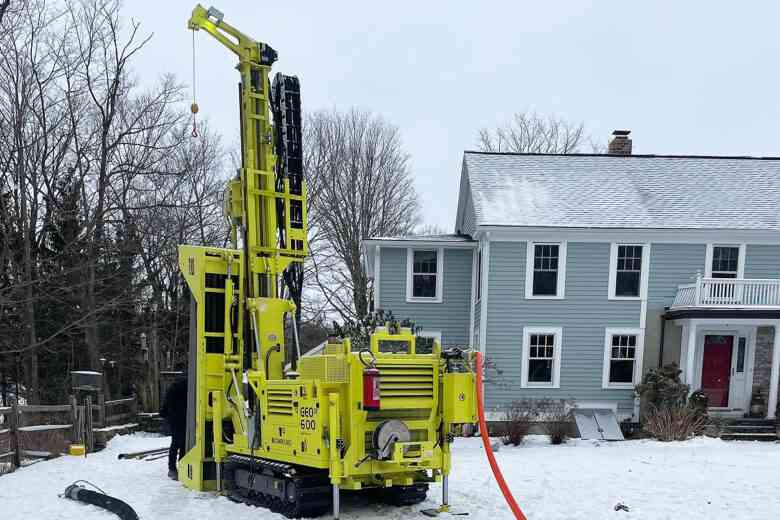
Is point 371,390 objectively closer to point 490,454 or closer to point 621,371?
point 490,454

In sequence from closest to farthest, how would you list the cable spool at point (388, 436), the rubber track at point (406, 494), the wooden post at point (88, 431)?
the cable spool at point (388, 436) < the rubber track at point (406, 494) < the wooden post at point (88, 431)

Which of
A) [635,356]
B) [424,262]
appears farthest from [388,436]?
[635,356]

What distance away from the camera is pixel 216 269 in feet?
25.0

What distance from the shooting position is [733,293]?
15.1m

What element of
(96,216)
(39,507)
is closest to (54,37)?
(96,216)

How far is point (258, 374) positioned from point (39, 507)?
282cm

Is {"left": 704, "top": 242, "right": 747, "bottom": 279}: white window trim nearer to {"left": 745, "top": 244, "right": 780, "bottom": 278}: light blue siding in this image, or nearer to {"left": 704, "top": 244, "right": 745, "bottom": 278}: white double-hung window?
{"left": 704, "top": 244, "right": 745, "bottom": 278}: white double-hung window

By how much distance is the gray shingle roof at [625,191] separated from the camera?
15.8m

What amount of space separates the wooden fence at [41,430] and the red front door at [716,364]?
47.2 ft

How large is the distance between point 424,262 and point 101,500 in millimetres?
11188

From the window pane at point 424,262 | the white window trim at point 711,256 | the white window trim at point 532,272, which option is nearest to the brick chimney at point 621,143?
the white window trim at point 711,256

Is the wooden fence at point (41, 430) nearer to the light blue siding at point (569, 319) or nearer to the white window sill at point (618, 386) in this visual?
the light blue siding at point (569, 319)

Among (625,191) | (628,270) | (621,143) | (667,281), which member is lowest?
(667,281)

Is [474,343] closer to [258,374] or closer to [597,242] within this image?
[597,242]
